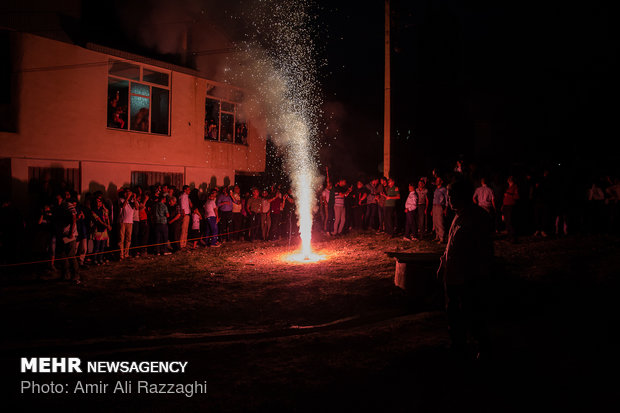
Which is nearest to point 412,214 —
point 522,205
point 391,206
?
point 391,206

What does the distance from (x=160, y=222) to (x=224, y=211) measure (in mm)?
2968

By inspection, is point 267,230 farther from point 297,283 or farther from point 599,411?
point 599,411

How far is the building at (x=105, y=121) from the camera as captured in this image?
12688mm

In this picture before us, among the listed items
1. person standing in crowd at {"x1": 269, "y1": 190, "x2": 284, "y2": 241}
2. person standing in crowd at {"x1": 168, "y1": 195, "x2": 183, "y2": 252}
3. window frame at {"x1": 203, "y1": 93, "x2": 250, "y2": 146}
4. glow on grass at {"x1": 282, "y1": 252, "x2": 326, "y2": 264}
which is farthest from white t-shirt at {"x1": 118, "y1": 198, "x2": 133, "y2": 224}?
window frame at {"x1": 203, "y1": 93, "x2": 250, "y2": 146}

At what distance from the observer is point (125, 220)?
12180 mm

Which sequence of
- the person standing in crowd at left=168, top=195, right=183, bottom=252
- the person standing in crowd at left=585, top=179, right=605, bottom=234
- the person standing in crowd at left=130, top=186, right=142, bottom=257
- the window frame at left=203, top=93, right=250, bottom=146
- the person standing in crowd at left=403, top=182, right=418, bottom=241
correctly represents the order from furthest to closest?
the window frame at left=203, top=93, right=250, bottom=146 < the person standing in crowd at left=403, top=182, right=418, bottom=241 < the person standing in crowd at left=168, top=195, right=183, bottom=252 < the person standing in crowd at left=585, top=179, right=605, bottom=234 < the person standing in crowd at left=130, top=186, right=142, bottom=257

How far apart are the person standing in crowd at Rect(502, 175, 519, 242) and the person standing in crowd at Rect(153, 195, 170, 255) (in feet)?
34.5

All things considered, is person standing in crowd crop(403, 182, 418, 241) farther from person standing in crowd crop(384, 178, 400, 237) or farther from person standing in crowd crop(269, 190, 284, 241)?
person standing in crowd crop(269, 190, 284, 241)

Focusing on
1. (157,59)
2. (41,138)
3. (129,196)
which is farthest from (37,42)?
(129,196)

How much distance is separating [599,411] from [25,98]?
1529 cm

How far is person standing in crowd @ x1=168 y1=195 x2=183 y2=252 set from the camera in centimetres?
1384

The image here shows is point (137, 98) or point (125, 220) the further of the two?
A: point (137, 98)

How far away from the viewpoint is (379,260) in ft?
37.8

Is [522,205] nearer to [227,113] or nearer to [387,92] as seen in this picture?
[387,92]
